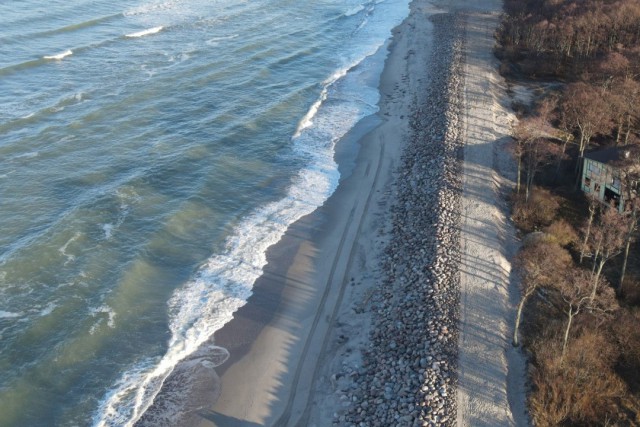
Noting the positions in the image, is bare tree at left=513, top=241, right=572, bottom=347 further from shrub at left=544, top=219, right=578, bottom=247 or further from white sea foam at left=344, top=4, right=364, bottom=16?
white sea foam at left=344, top=4, right=364, bottom=16

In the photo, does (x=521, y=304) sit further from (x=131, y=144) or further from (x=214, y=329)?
(x=131, y=144)

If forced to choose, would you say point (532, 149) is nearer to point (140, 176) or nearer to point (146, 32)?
point (140, 176)

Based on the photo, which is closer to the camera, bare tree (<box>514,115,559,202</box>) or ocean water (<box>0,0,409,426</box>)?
ocean water (<box>0,0,409,426</box>)

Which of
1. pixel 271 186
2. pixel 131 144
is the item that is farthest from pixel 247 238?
pixel 131 144

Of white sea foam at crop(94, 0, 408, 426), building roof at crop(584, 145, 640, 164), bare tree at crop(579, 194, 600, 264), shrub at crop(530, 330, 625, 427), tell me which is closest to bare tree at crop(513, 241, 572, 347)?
bare tree at crop(579, 194, 600, 264)

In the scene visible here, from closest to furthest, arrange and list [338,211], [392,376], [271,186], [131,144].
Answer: [392,376] → [338,211] → [271,186] → [131,144]

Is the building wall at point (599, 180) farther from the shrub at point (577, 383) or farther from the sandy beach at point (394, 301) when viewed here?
the shrub at point (577, 383)
